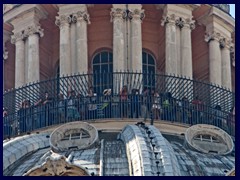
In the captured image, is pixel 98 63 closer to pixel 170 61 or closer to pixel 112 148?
pixel 170 61

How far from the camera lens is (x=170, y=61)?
55562 millimetres

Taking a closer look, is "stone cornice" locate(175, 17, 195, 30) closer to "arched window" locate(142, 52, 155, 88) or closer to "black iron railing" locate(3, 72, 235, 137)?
"arched window" locate(142, 52, 155, 88)

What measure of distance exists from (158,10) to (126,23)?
1.45m

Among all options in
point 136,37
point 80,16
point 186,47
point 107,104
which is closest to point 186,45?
point 186,47

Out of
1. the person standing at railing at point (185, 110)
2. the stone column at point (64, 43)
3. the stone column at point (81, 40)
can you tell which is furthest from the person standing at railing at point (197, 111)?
the stone column at point (64, 43)

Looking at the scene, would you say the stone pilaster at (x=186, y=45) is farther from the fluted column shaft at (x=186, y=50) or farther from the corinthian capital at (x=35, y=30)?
the corinthian capital at (x=35, y=30)

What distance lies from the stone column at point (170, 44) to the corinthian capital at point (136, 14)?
2.19 ft

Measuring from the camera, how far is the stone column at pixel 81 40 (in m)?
55.2

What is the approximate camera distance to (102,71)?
183ft

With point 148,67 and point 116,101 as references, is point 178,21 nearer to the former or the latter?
point 148,67

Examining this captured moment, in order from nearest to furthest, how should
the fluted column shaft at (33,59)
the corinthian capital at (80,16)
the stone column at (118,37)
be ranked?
1. the stone column at (118,37)
2. the fluted column shaft at (33,59)
3. the corinthian capital at (80,16)

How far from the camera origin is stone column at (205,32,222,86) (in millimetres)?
56469
